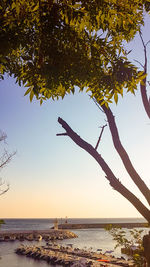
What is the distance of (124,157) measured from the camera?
10.5 feet

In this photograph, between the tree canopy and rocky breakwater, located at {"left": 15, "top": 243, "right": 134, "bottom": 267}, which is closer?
the tree canopy

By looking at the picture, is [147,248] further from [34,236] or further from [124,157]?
[34,236]

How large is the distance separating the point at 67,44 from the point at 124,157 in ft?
5.58

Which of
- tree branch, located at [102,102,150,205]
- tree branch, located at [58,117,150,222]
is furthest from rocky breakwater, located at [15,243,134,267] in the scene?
tree branch, located at [102,102,150,205]

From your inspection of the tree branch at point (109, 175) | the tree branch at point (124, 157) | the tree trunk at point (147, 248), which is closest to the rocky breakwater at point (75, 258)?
the tree trunk at point (147, 248)

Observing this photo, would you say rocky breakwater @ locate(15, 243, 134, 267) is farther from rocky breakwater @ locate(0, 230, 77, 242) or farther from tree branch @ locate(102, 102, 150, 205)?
tree branch @ locate(102, 102, 150, 205)

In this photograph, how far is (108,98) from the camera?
3.41 m

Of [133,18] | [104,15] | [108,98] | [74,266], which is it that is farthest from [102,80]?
[74,266]

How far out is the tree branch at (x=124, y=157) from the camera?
308 cm

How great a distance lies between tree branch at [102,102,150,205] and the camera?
3.08 m

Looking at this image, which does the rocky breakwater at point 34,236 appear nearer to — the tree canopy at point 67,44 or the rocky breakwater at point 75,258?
the rocky breakwater at point 75,258

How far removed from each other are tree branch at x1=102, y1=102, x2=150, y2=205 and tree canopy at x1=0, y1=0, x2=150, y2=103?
0.25 metres

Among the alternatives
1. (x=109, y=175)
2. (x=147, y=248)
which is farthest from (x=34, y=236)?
(x=109, y=175)

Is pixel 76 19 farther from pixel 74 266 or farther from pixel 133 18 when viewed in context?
pixel 74 266
